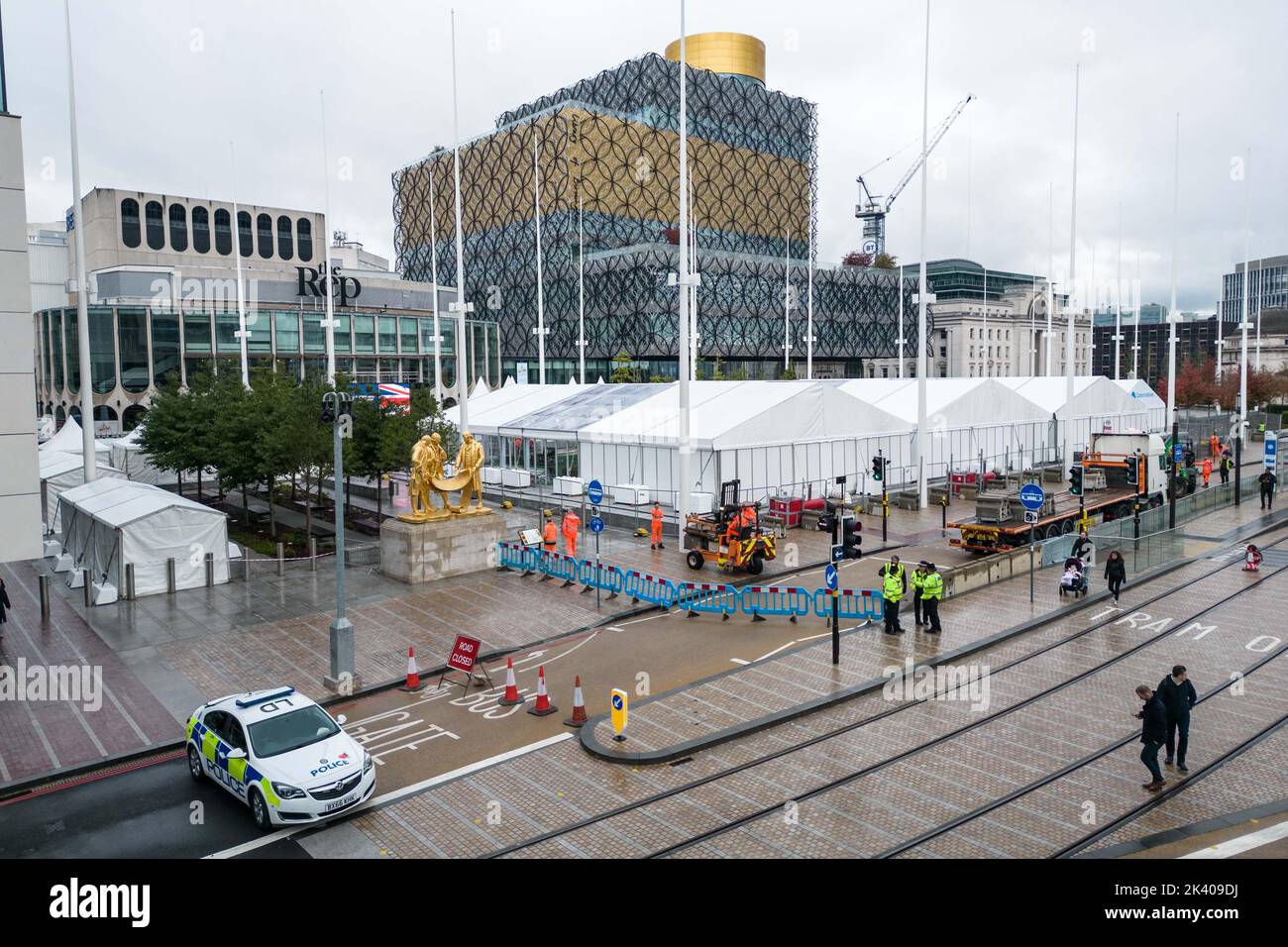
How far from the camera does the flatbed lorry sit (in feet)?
93.2

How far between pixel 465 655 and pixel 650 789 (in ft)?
19.0

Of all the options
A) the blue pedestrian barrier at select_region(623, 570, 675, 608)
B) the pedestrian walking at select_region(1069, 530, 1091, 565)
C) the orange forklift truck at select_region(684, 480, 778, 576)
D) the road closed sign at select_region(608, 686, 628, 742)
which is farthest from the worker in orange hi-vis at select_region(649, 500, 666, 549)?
the road closed sign at select_region(608, 686, 628, 742)

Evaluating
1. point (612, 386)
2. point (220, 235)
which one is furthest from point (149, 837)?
point (220, 235)

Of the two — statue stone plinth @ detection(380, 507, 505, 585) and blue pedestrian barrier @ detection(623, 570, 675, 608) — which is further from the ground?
statue stone plinth @ detection(380, 507, 505, 585)

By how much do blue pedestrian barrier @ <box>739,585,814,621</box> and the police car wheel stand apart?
12.6 m

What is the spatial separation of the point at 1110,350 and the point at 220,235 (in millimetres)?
152258

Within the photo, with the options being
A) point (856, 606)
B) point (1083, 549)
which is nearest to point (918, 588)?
point (856, 606)

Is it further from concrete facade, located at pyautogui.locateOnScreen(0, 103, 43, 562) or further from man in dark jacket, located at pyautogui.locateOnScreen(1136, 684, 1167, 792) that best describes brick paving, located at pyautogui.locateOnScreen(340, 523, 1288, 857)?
concrete facade, located at pyautogui.locateOnScreen(0, 103, 43, 562)

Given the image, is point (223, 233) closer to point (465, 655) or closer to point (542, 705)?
point (465, 655)

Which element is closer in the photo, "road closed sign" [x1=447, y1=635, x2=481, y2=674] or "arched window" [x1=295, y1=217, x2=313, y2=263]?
"road closed sign" [x1=447, y1=635, x2=481, y2=674]

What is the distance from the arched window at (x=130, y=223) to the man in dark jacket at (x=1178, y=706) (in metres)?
99.7

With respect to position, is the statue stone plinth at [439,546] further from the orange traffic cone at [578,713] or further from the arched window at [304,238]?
the arched window at [304,238]

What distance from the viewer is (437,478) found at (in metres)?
26.9
